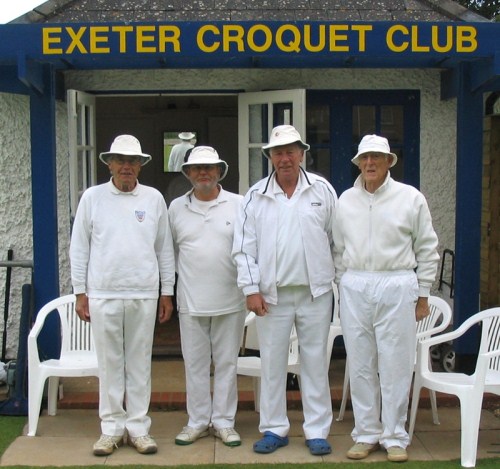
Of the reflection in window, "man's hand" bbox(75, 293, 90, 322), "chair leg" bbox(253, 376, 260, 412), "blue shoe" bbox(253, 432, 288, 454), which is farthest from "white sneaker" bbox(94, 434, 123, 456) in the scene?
the reflection in window

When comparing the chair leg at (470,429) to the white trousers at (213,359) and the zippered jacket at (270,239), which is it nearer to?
the zippered jacket at (270,239)

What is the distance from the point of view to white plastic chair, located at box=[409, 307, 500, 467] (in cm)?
478

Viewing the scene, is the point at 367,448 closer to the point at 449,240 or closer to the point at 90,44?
the point at 449,240

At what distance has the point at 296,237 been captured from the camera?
4840 mm

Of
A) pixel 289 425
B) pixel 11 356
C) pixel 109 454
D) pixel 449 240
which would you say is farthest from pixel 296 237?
pixel 11 356

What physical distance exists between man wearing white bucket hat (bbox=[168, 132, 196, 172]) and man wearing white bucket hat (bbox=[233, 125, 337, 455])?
209 inches

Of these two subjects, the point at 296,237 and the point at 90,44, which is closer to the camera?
the point at 296,237

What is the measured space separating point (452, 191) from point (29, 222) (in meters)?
3.32

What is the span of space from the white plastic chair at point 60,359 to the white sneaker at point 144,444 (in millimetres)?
577

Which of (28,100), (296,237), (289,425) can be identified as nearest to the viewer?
(296,237)

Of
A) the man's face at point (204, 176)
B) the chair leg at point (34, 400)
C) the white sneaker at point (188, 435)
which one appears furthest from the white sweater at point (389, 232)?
the chair leg at point (34, 400)

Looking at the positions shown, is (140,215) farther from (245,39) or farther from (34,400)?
(34,400)

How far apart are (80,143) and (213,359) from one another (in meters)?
2.32

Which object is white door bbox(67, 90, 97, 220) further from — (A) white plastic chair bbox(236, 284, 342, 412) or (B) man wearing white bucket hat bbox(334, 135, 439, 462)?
(B) man wearing white bucket hat bbox(334, 135, 439, 462)
